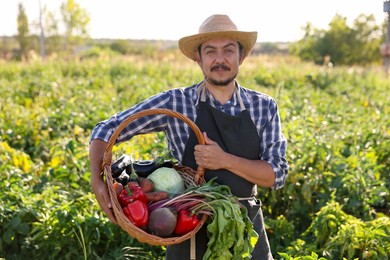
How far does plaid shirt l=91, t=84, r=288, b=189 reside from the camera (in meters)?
2.64

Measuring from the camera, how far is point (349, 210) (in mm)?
4293

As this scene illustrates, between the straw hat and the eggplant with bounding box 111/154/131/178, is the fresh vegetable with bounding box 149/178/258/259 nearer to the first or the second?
the eggplant with bounding box 111/154/131/178

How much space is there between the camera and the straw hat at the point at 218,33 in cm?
265

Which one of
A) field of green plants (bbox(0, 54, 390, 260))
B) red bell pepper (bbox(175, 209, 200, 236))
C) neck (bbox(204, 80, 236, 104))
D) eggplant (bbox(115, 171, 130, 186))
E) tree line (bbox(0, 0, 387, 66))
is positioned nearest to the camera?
red bell pepper (bbox(175, 209, 200, 236))

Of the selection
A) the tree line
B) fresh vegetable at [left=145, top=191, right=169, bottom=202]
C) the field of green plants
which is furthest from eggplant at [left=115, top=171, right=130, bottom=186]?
the tree line

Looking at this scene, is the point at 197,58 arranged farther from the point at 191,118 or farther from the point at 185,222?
the point at 185,222

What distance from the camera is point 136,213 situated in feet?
7.22

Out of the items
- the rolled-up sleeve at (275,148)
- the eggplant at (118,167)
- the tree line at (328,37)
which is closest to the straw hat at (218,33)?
the rolled-up sleeve at (275,148)

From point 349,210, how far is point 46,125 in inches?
140

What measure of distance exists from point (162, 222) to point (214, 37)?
0.95 metres

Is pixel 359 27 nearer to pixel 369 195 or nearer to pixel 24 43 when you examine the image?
pixel 24 43

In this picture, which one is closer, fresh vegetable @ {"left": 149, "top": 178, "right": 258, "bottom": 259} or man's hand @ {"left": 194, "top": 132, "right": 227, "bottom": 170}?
fresh vegetable @ {"left": 149, "top": 178, "right": 258, "bottom": 259}

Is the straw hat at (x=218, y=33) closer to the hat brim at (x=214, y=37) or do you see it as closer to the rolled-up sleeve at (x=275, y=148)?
the hat brim at (x=214, y=37)

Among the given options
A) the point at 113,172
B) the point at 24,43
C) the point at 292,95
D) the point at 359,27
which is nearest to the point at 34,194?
the point at 113,172
